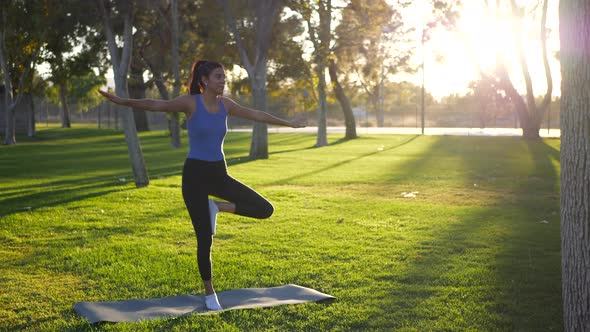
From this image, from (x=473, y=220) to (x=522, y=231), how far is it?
120 cm

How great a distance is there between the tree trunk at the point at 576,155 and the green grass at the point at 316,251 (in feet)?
1.98

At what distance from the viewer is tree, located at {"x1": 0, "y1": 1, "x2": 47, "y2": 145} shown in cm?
2969

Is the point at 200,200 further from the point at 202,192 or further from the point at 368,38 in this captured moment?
the point at 368,38

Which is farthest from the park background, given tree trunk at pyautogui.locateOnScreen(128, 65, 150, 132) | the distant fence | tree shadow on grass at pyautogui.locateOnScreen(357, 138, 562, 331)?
the distant fence

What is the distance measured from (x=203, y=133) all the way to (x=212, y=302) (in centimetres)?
156

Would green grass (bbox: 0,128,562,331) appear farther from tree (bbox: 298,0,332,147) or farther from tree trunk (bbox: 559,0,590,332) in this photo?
tree (bbox: 298,0,332,147)

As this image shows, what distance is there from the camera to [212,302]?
5.99 m

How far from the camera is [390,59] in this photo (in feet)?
195

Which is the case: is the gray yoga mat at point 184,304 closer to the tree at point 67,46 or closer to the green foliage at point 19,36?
the tree at point 67,46

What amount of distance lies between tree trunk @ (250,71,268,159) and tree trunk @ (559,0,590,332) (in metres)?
18.4

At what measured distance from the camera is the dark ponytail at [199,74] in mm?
5973

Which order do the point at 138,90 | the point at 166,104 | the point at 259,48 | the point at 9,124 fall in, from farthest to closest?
the point at 138,90, the point at 9,124, the point at 259,48, the point at 166,104

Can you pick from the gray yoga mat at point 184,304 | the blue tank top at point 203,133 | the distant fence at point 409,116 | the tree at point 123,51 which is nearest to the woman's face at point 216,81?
the blue tank top at point 203,133

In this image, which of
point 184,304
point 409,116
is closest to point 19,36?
point 184,304
